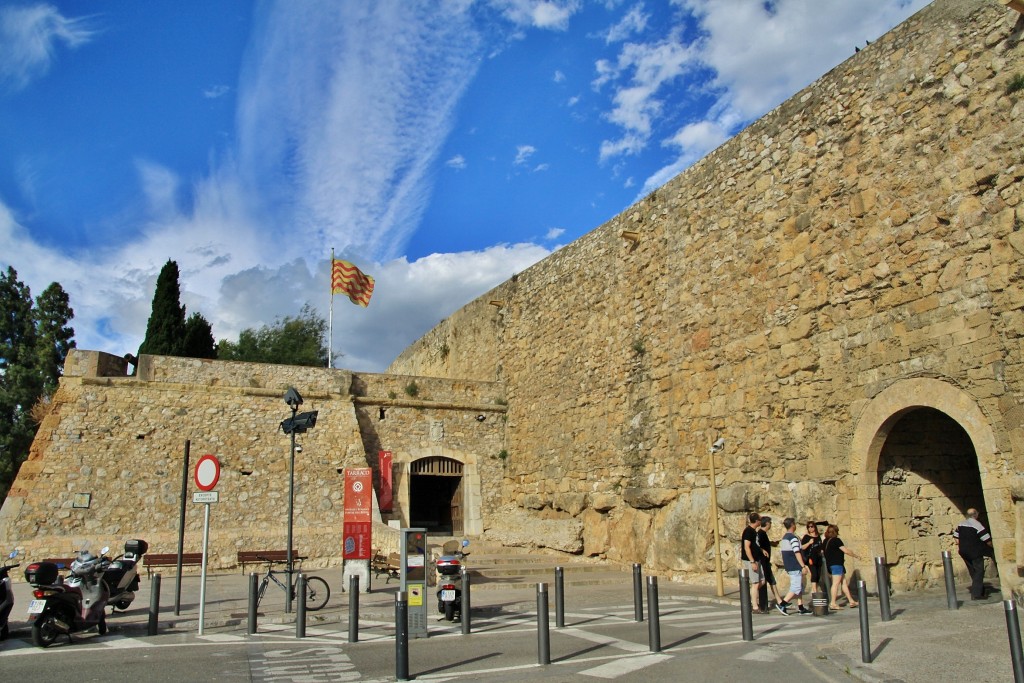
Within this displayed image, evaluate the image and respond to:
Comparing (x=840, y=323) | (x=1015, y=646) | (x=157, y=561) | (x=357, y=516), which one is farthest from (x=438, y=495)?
(x=1015, y=646)

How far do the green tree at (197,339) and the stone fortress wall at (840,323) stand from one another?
16.9 meters

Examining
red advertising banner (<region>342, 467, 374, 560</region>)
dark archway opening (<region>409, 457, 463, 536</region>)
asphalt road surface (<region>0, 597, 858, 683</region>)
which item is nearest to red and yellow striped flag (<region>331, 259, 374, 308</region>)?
dark archway opening (<region>409, 457, 463, 536</region>)

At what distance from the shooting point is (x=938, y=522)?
33.9 feet

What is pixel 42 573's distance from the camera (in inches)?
326

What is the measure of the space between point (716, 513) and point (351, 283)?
46.6ft

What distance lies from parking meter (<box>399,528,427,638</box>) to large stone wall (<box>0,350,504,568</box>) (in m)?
6.43

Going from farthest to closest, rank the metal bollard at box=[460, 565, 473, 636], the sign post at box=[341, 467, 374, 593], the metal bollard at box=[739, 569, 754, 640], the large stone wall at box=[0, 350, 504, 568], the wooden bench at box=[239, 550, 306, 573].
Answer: the large stone wall at box=[0, 350, 504, 568], the wooden bench at box=[239, 550, 306, 573], the sign post at box=[341, 467, 374, 593], the metal bollard at box=[460, 565, 473, 636], the metal bollard at box=[739, 569, 754, 640]

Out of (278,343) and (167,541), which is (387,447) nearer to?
(167,541)

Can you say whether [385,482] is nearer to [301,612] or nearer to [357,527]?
[357,527]

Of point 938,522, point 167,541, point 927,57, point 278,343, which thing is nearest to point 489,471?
point 167,541

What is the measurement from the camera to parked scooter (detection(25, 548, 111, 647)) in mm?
8141

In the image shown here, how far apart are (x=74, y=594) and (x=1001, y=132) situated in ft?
39.1

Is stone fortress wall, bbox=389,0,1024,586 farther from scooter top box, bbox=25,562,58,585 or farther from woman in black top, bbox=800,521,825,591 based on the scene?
scooter top box, bbox=25,562,58,585

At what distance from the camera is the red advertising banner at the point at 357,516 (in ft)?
40.0
